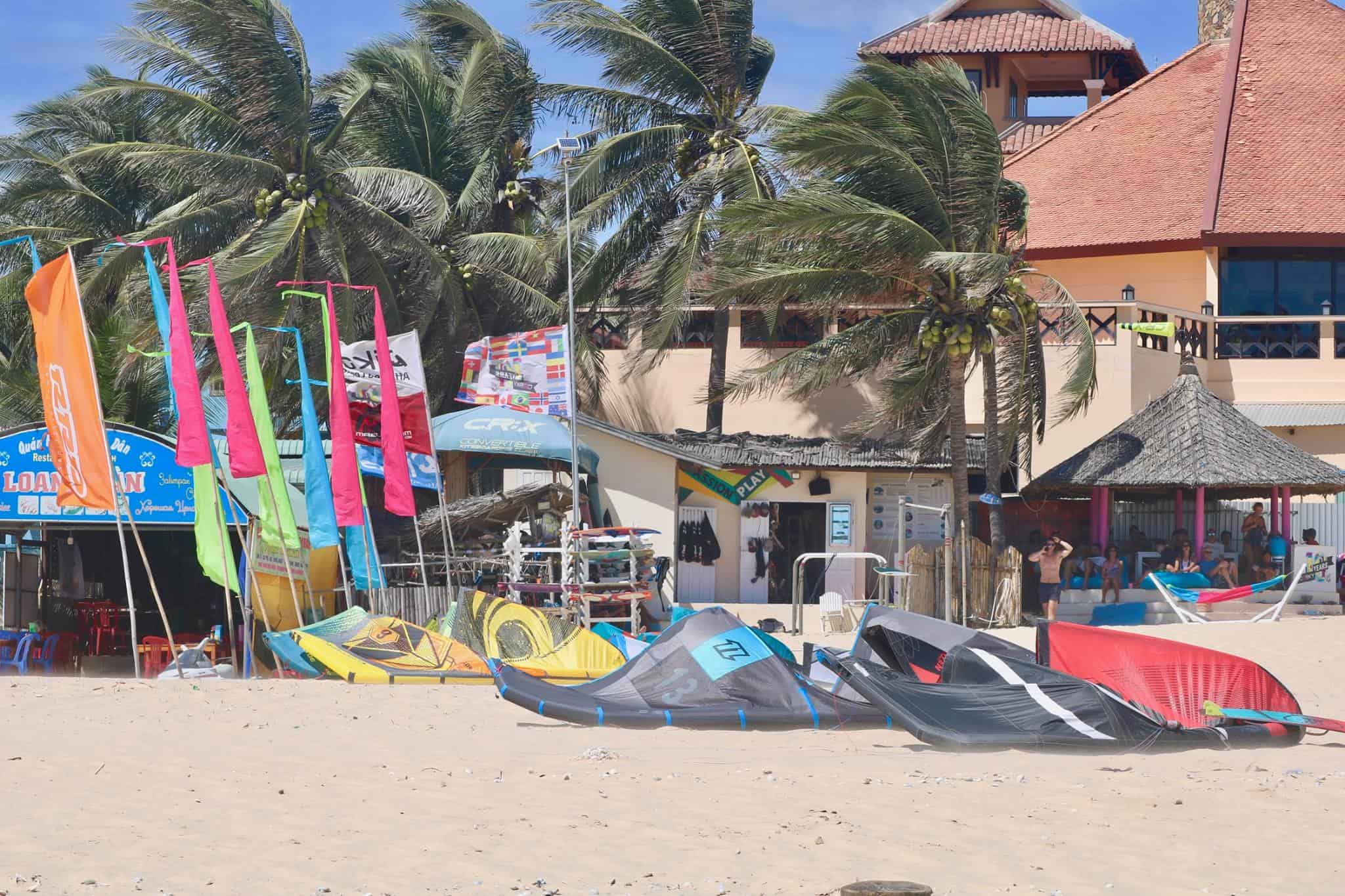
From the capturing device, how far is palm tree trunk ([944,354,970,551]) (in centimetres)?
2078

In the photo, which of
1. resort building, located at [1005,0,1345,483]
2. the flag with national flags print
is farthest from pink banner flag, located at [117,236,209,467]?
resort building, located at [1005,0,1345,483]

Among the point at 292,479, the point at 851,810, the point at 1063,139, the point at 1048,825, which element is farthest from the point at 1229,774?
the point at 1063,139

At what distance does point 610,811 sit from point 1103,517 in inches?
572

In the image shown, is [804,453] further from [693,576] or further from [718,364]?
[718,364]

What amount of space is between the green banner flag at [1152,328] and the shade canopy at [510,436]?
29.0 ft

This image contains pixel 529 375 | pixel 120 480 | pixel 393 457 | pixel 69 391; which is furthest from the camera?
pixel 529 375

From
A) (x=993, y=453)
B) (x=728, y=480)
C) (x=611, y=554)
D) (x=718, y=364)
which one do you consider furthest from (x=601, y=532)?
(x=718, y=364)

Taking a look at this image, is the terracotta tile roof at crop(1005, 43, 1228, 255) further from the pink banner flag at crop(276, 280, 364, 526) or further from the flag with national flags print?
the pink banner flag at crop(276, 280, 364, 526)

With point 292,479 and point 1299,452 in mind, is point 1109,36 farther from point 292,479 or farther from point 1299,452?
point 292,479

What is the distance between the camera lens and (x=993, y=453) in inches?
831

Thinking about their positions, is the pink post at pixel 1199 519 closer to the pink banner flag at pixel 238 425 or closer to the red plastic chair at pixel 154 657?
the pink banner flag at pixel 238 425

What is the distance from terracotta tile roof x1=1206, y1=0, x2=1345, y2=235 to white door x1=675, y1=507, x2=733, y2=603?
37.5 feet

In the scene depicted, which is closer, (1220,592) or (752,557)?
(1220,592)

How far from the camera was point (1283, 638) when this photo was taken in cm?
1653
